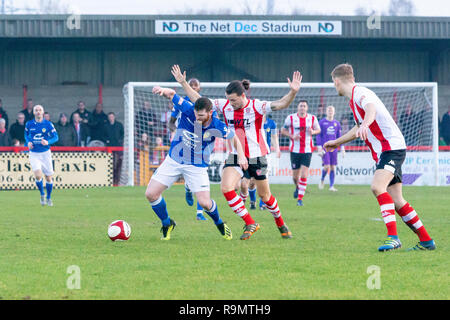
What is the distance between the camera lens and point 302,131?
15.9 m

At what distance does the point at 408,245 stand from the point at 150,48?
887 inches

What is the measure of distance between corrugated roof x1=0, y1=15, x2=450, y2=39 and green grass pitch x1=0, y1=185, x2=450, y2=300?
47.6 feet

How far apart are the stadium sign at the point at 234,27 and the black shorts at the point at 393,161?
18931mm

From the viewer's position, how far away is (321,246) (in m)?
8.09

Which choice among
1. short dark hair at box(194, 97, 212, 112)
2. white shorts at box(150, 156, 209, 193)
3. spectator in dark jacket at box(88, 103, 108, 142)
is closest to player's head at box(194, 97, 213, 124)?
short dark hair at box(194, 97, 212, 112)

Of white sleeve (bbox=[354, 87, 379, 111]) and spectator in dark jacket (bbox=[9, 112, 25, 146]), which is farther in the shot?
spectator in dark jacket (bbox=[9, 112, 25, 146])

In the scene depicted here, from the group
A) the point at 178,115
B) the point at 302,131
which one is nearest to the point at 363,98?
the point at 178,115

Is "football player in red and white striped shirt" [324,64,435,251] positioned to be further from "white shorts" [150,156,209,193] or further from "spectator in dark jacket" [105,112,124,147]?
"spectator in dark jacket" [105,112,124,147]

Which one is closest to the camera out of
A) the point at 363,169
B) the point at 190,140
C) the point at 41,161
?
the point at 190,140

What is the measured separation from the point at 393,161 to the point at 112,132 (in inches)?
650

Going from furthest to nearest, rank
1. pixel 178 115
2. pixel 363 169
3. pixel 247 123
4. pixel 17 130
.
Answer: pixel 363 169 → pixel 17 130 → pixel 178 115 → pixel 247 123

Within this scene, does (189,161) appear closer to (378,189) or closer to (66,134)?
(378,189)

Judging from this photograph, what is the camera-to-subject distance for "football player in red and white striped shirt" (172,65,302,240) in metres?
8.78
